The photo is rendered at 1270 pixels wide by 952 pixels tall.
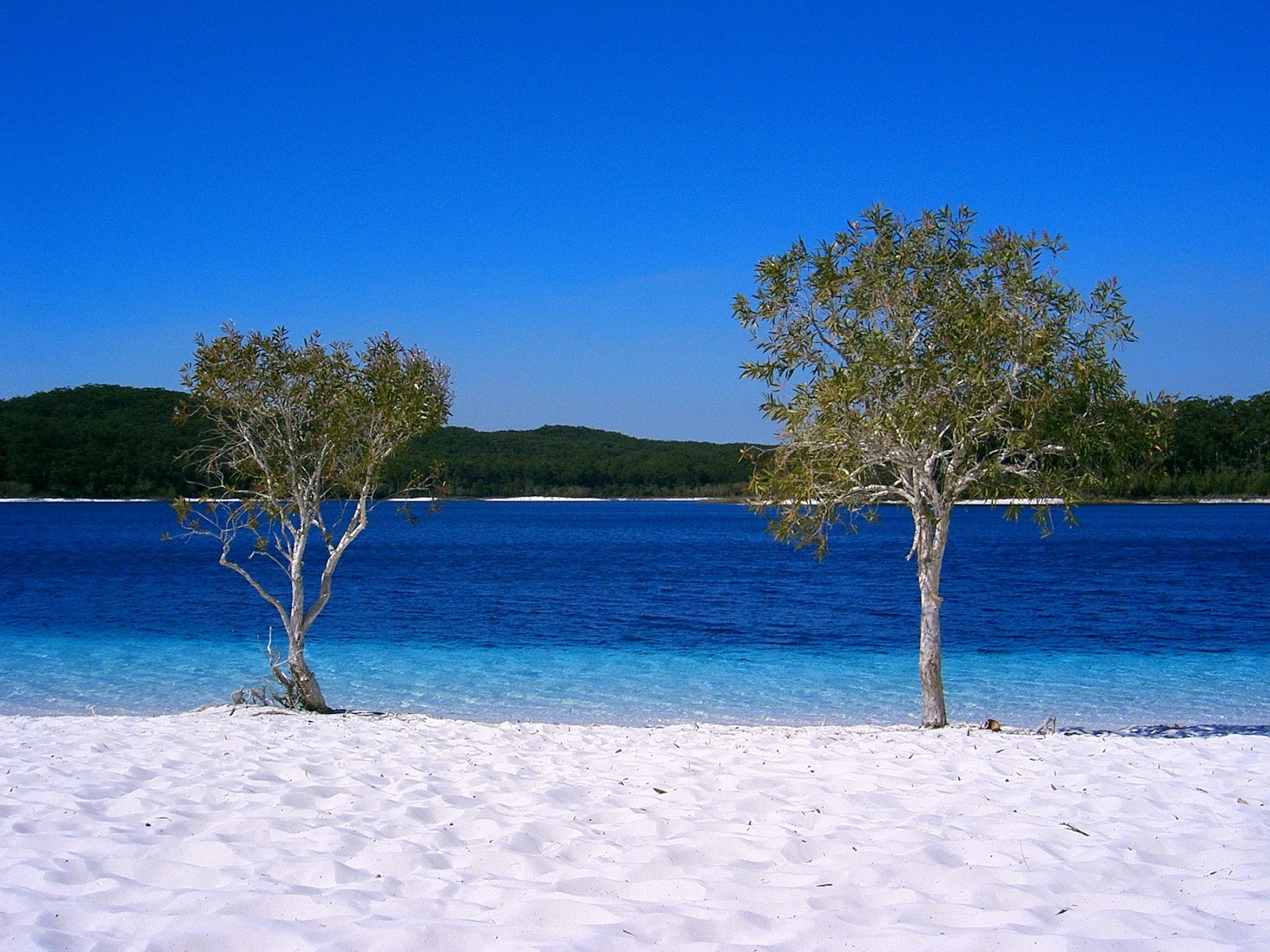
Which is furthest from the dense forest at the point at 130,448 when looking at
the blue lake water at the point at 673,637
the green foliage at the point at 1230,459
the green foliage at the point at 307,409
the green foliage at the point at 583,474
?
the green foliage at the point at 307,409

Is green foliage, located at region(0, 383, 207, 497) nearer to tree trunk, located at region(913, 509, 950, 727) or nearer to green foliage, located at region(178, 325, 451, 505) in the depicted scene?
green foliage, located at region(178, 325, 451, 505)

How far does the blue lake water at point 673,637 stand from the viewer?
16328mm

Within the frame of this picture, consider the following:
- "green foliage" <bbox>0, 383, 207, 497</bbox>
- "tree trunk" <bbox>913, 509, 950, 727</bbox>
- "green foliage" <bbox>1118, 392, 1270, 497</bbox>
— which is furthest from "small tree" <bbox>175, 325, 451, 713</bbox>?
"green foliage" <bbox>1118, 392, 1270, 497</bbox>

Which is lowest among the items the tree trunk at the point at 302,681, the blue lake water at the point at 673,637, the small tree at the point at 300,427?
the blue lake water at the point at 673,637

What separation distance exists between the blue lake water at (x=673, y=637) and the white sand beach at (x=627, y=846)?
6.29 meters

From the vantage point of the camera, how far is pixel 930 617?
481 inches

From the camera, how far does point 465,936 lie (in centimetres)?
447

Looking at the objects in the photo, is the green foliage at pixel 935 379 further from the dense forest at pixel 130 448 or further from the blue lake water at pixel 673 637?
the dense forest at pixel 130 448

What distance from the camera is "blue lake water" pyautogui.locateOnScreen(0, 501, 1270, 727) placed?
643 inches

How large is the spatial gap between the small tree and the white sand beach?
381 cm

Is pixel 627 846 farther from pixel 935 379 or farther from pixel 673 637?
pixel 673 637

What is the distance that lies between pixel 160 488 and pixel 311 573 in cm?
9993

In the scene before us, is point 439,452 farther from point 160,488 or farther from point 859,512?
point 859,512

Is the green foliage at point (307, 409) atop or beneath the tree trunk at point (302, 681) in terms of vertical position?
atop
